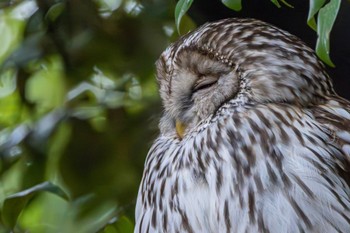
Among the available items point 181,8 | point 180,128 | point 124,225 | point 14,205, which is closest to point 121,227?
point 124,225

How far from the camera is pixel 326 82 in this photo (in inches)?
88.6

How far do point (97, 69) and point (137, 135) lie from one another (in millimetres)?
230

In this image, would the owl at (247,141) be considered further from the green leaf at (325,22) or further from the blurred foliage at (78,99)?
the blurred foliage at (78,99)

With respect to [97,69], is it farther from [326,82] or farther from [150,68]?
[326,82]

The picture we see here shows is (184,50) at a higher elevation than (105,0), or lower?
higher

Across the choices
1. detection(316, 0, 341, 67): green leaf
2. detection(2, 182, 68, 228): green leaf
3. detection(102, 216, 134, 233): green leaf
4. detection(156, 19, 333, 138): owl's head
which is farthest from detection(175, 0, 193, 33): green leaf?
detection(102, 216, 134, 233): green leaf

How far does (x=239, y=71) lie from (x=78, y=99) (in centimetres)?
82

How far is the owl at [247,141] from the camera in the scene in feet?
6.83

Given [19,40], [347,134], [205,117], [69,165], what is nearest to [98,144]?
[69,165]

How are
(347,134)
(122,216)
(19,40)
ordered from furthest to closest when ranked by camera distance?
(19,40), (122,216), (347,134)

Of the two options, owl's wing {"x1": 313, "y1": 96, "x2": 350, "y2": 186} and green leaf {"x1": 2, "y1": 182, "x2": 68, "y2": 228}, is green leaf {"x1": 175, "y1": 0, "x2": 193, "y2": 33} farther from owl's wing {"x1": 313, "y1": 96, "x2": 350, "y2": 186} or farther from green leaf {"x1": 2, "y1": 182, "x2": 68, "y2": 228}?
green leaf {"x1": 2, "y1": 182, "x2": 68, "y2": 228}

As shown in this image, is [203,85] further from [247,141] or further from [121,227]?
[121,227]

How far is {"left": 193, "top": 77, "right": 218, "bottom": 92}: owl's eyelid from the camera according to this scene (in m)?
2.22

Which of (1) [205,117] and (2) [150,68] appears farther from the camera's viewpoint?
(2) [150,68]
